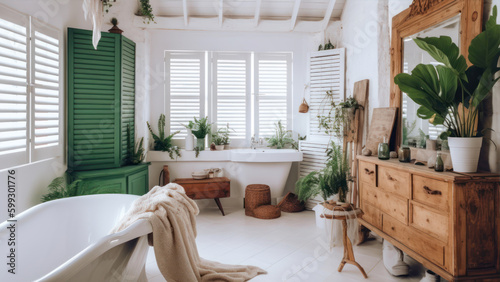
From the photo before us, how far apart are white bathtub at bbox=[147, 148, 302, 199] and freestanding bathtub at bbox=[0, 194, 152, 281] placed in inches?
87.3

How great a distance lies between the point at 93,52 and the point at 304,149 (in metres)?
3.11

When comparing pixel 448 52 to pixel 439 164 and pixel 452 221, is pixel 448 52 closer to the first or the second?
pixel 439 164

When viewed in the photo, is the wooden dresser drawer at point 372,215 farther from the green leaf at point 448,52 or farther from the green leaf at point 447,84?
the green leaf at point 448,52

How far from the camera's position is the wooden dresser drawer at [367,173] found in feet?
9.77

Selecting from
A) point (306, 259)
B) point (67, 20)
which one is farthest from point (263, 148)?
point (67, 20)

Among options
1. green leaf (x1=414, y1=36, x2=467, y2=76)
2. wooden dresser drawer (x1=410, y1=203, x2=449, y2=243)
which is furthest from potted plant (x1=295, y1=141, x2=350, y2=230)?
green leaf (x1=414, y1=36, x2=467, y2=76)

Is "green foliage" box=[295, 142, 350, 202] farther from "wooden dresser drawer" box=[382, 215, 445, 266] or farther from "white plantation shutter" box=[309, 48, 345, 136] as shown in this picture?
"white plantation shutter" box=[309, 48, 345, 136]

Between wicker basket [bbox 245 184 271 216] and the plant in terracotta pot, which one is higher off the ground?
the plant in terracotta pot

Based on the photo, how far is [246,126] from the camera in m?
5.30

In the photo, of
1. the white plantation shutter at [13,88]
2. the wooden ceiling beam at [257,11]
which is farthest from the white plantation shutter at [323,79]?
the white plantation shutter at [13,88]

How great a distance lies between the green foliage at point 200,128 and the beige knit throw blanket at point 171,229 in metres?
2.27

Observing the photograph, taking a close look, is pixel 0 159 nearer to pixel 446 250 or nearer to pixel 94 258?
pixel 94 258

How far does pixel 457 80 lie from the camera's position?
2141mm

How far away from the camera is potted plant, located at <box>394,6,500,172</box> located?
1.97 metres
